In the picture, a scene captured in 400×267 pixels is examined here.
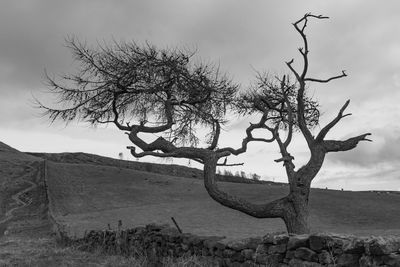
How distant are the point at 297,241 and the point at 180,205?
32833 millimetres

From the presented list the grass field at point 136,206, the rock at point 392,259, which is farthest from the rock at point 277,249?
the grass field at point 136,206

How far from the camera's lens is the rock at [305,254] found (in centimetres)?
722

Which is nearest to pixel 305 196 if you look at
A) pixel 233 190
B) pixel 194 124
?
pixel 194 124

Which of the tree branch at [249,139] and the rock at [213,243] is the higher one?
the tree branch at [249,139]

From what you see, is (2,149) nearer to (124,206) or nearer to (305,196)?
(124,206)

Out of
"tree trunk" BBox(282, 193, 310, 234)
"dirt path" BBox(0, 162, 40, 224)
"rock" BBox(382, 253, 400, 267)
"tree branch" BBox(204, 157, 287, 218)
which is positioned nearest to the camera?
"rock" BBox(382, 253, 400, 267)

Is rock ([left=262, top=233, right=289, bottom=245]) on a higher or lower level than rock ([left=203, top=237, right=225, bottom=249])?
higher

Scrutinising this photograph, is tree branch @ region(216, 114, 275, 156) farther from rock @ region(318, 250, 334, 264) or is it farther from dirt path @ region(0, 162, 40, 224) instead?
dirt path @ region(0, 162, 40, 224)

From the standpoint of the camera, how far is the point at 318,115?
16.6m

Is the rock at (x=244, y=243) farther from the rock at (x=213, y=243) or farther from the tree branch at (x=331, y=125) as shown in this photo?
the tree branch at (x=331, y=125)

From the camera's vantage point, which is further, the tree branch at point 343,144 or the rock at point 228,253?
the tree branch at point 343,144

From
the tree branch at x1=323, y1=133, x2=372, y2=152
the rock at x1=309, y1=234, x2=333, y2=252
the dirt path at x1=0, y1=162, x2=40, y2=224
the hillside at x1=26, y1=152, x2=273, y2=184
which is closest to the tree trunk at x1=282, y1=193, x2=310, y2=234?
the tree branch at x1=323, y1=133, x2=372, y2=152

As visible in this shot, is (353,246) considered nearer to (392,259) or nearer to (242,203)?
(392,259)

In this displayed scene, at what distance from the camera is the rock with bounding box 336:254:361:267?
6.50 meters
